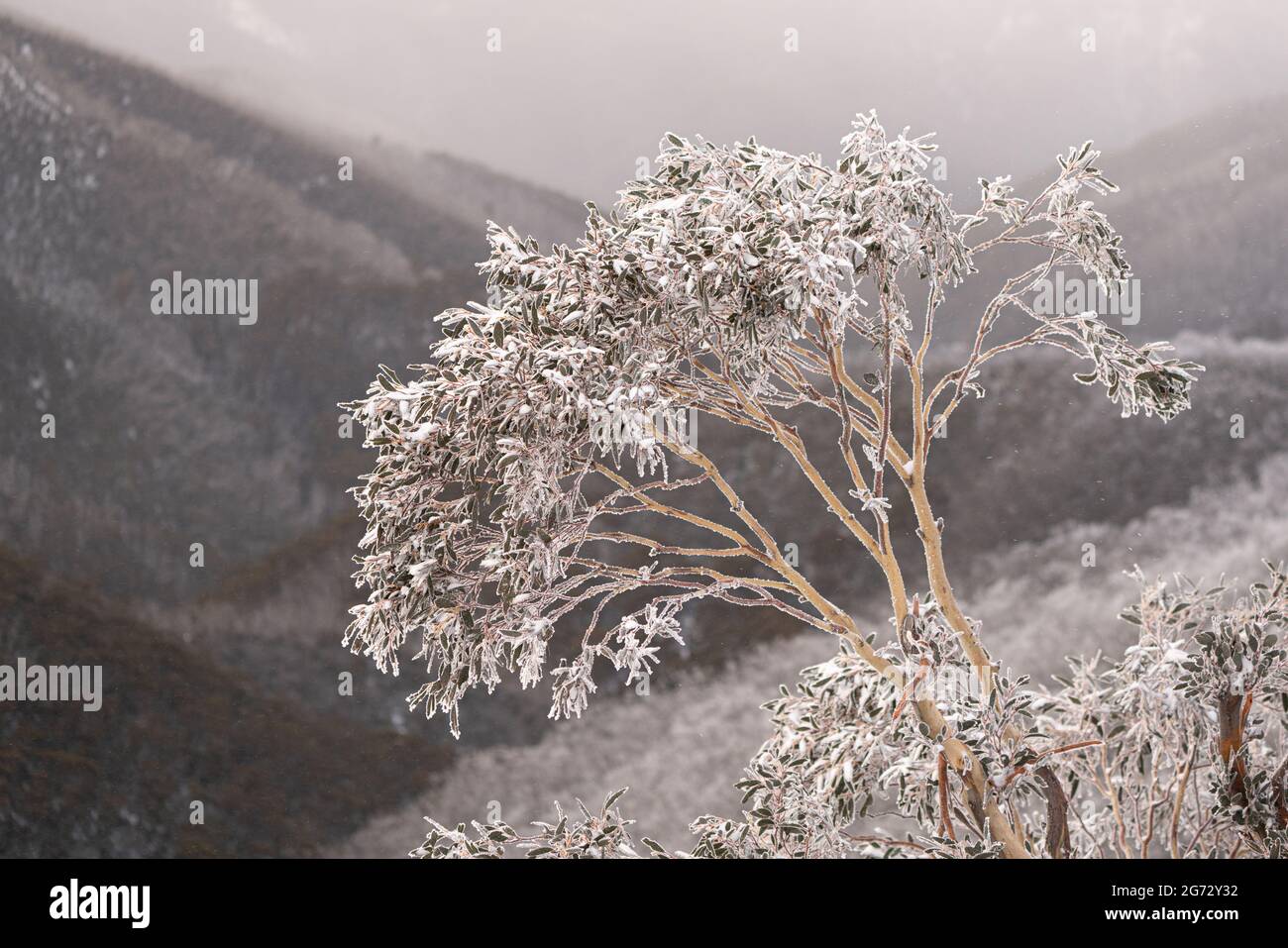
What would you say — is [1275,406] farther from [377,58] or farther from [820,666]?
[377,58]

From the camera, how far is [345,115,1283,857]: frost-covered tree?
329cm

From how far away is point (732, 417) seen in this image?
410 cm

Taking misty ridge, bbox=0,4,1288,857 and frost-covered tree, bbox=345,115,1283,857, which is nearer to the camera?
frost-covered tree, bbox=345,115,1283,857

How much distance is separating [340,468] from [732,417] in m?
8.12

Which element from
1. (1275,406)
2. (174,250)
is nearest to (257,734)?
(174,250)

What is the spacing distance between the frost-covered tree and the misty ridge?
5612mm

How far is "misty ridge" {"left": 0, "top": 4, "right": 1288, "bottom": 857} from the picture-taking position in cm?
1017

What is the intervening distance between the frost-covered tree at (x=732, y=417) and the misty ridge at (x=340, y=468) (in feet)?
18.4

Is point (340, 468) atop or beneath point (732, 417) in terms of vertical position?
atop

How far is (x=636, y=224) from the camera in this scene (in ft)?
12.4

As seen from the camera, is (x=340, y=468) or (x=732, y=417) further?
(x=340, y=468)

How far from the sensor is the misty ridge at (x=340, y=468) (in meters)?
10.2

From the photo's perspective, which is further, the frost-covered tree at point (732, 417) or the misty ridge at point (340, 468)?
the misty ridge at point (340, 468)

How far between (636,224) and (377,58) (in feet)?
30.9
